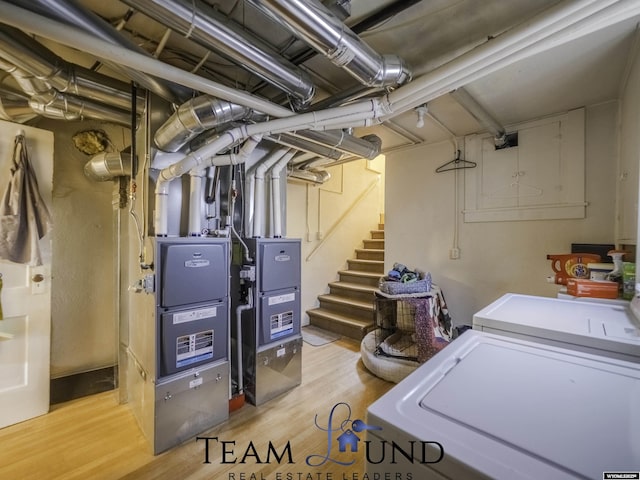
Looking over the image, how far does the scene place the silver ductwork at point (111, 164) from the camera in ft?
7.01

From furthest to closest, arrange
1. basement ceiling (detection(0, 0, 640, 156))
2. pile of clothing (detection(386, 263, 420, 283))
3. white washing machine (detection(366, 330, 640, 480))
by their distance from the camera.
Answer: pile of clothing (detection(386, 263, 420, 283))
basement ceiling (detection(0, 0, 640, 156))
white washing machine (detection(366, 330, 640, 480))

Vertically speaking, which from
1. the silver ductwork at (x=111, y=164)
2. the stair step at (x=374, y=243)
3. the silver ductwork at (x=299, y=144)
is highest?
the silver ductwork at (x=299, y=144)

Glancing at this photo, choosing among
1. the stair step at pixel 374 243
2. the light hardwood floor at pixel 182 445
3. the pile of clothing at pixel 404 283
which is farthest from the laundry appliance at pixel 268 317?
the stair step at pixel 374 243

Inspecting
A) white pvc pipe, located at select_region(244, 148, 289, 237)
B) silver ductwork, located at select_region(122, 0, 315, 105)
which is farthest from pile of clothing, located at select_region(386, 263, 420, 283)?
silver ductwork, located at select_region(122, 0, 315, 105)

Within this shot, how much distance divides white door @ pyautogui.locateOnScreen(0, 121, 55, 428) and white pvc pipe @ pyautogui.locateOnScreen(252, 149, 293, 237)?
151 centimetres

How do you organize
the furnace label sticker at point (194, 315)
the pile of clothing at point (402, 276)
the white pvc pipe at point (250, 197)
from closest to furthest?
1. the furnace label sticker at point (194, 315)
2. the white pvc pipe at point (250, 197)
3. the pile of clothing at point (402, 276)

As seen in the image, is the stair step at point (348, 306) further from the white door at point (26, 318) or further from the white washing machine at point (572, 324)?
the white door at point (26, 318)

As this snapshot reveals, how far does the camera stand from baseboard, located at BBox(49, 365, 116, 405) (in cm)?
220

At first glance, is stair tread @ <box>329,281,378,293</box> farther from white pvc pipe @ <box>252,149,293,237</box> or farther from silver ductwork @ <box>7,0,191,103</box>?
silver ductwork @ <box>7,0,191,103</box>

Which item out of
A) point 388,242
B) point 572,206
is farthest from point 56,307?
point 572,206

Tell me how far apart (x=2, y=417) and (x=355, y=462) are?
93.8 inches

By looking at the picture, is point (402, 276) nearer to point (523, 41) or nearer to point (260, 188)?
point (260, 188)

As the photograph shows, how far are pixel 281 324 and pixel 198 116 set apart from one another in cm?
166

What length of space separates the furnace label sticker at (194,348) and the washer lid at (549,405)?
1.54 m
